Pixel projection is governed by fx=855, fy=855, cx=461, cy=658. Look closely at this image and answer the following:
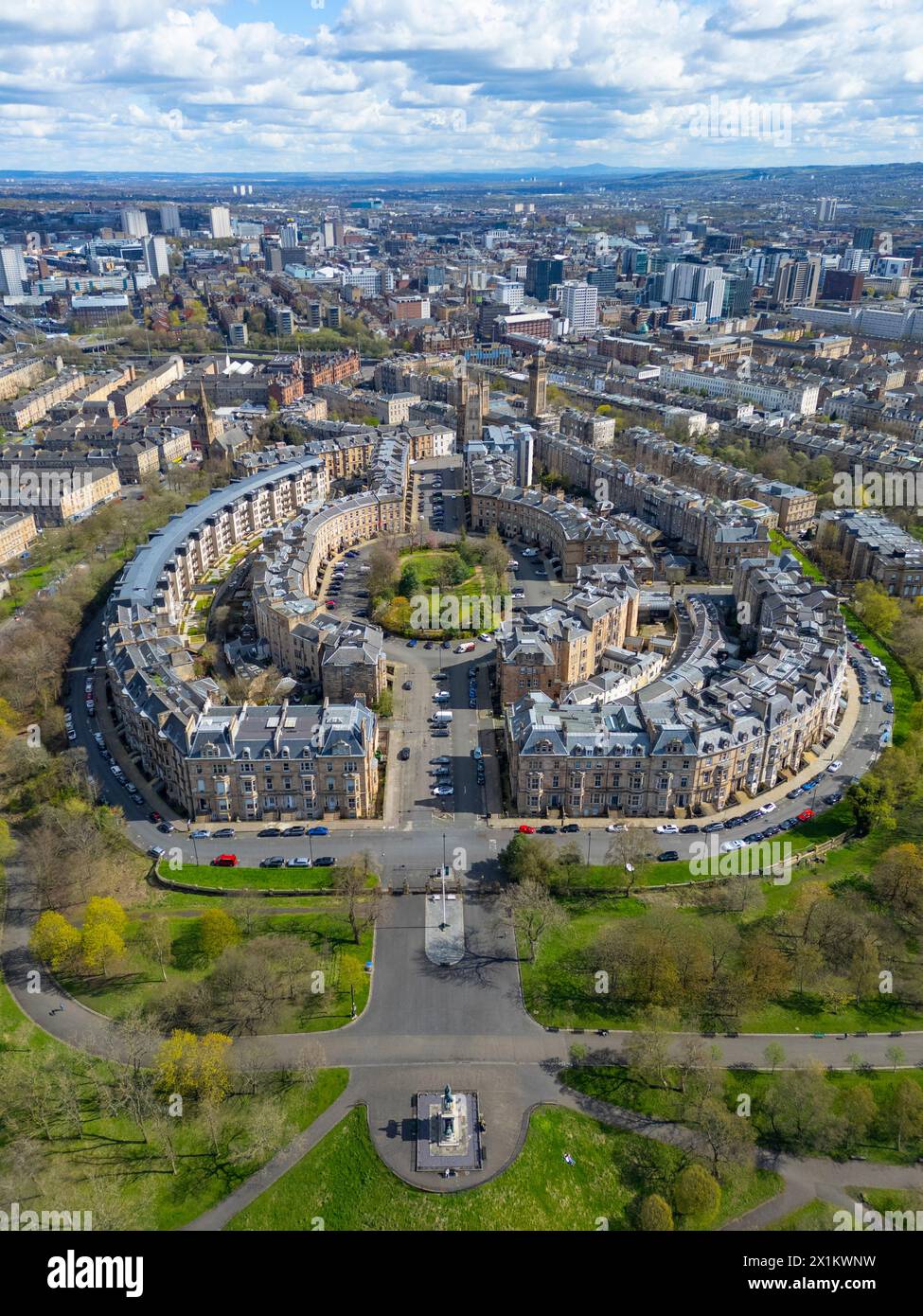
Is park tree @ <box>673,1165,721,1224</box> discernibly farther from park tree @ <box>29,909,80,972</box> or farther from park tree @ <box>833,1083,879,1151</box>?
park tree @ <box>29,909,80,972</box>

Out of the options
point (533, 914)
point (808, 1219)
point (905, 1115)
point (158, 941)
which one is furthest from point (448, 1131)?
point (905, 1115)

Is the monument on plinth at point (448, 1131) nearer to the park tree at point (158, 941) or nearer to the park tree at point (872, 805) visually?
the park tree at point (158, 941)

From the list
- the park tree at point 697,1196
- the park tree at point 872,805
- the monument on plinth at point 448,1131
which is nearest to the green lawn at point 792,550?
the park tree at point 872,805

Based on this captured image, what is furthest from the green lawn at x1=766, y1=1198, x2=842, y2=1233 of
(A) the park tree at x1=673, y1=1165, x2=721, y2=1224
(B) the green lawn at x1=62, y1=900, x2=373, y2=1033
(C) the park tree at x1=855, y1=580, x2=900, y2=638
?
(C) the park tree at x1=855, y1=580, x2=900, y2=638

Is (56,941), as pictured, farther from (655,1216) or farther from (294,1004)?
(655,1216)

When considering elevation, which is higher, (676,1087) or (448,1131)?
(448,1131)

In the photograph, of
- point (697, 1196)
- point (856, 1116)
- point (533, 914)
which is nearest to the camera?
point (697, 1196)
